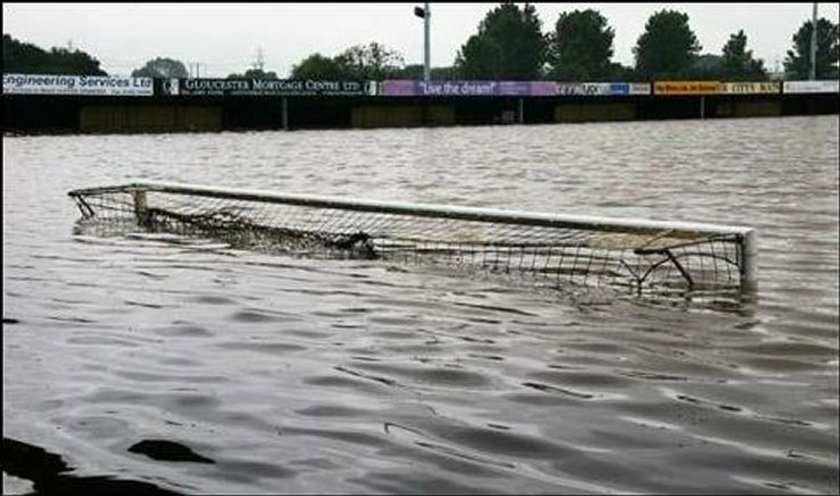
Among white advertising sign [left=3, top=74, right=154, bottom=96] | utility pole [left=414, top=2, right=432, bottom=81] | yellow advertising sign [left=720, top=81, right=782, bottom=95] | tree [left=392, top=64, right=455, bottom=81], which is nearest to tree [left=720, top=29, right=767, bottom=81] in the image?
tree [left=392, top=64, right=455, bottom=81]

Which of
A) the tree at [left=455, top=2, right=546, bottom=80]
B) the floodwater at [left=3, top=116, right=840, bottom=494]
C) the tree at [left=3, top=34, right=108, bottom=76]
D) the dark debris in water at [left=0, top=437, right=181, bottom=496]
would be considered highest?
the tree at [left=455, top=2, right=546, bottom=80]

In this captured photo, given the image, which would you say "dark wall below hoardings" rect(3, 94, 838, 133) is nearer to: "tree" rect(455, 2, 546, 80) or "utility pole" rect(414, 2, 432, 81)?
"utility pole" rect(414, 2, 432, 81)

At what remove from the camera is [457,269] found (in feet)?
33.8

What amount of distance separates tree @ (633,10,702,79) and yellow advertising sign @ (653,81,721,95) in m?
67.3

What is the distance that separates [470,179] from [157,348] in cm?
1587

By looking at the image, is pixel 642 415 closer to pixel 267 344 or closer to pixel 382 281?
pixel 267 344

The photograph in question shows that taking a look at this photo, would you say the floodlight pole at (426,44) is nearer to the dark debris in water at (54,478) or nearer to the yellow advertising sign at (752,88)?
the yellow advertising sign at (752,88)

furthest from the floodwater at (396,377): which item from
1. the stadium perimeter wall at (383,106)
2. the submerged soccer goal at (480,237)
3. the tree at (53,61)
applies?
the tree at (53,61)

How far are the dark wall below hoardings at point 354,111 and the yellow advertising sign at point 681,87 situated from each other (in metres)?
1.12

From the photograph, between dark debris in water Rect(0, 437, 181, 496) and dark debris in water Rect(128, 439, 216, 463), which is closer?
dark debris in water Rect(0, 437, 181, 496)

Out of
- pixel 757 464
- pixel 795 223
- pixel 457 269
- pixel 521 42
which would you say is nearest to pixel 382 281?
pixel 457 269

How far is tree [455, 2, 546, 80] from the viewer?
13750cm

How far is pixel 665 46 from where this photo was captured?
140625mm

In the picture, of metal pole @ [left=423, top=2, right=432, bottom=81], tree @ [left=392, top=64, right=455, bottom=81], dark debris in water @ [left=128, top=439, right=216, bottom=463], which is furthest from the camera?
tree @ [left=392, top=64, right=455, bottom=81]
